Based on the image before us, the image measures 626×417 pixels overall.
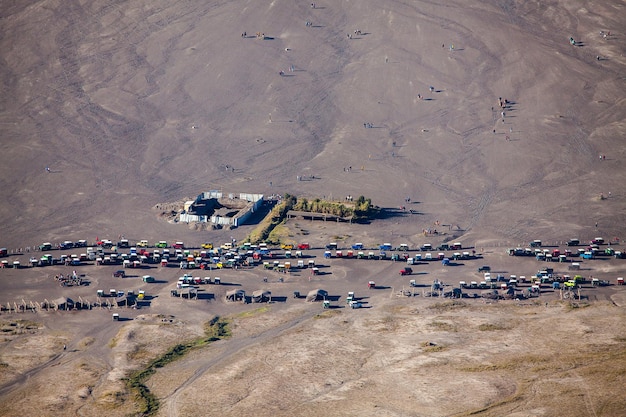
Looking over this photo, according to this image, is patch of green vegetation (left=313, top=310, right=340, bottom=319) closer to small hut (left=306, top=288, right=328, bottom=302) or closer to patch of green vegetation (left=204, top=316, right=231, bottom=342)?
small hut (left=306, top=288, right=328, bottom=302)

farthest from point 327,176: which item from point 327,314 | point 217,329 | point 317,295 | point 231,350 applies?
point 231,350

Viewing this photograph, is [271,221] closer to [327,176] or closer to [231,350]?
[327,176]

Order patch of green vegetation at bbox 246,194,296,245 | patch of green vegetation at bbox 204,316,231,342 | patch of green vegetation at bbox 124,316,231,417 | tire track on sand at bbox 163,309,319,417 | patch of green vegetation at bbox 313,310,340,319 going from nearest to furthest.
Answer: patch of green vegetation at bbox 124,316,231,417, tire track on sand at bbox 163,309,319,417, patch of green vegetation at bbox 204,316,231,342, patch of green vegetation at bbox 313,310,340,319, patch of green vegetation at bbox 246,194,296,245

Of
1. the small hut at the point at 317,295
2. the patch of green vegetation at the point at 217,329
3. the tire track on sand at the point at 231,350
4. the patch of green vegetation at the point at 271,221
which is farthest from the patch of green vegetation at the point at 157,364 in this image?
the patch of green vegetation at the point at 271,221

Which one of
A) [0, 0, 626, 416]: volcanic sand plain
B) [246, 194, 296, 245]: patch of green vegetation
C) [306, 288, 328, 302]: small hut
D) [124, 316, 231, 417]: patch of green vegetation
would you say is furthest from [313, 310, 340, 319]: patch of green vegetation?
[246, 194, 296, 245]: patch of green vegetation

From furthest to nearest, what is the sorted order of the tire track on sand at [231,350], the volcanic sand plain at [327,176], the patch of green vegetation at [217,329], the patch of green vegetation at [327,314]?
the patch of green vegetation at [327,314]
the patch of green vegetation at [217,329]
the volcanic sand plain at [327,176]
the tire track on sand at [231,350]

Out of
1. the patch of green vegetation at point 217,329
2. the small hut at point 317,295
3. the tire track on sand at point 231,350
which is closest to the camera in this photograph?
the tire track on sand at point 231,350

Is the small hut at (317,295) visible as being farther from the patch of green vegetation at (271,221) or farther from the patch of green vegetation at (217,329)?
the patch of green vegetation at (271,221)
